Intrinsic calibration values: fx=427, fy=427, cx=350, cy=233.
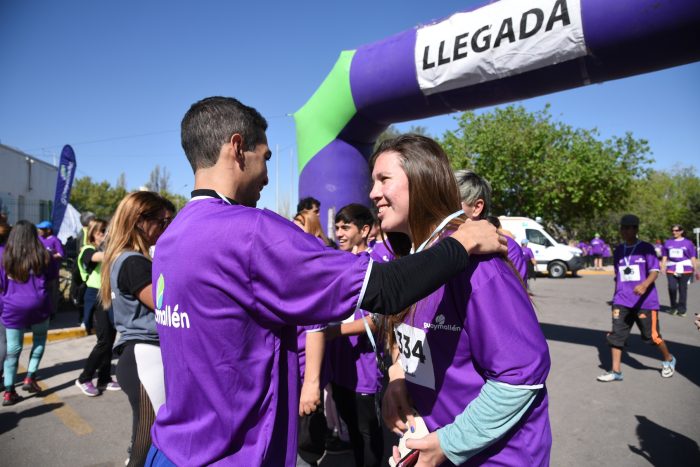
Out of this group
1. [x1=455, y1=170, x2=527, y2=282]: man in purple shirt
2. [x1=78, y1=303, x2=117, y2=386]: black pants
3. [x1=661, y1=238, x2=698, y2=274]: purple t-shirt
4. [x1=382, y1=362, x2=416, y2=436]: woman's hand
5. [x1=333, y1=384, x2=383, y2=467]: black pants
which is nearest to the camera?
[x1=382, y1=362, x2=416, y2=436]: woman's hand

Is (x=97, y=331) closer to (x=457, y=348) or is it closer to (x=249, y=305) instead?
(x=249, y=305)

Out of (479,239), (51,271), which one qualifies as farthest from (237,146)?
(51,271)

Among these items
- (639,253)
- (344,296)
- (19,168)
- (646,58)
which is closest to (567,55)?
(646,58)

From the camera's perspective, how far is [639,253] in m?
5.58

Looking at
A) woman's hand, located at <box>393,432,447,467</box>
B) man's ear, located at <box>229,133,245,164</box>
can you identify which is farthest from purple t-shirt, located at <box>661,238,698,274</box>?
man's ear, located at <box>229,133,245,164</box>

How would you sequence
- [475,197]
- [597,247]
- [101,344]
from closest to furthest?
[475,197], [101,344], [597,247]

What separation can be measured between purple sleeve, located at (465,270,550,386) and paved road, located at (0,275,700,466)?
2.70 meters

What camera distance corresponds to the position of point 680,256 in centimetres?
952

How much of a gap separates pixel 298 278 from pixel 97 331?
4.68m

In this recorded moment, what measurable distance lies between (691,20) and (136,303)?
5.10 meters

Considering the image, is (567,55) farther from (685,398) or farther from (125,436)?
(125,436)

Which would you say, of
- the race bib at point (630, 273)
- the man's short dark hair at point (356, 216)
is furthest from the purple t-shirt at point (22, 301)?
the race bib at point (630, 273)

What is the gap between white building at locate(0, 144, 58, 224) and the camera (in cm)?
1720

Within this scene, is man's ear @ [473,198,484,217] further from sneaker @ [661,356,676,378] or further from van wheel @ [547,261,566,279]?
van wheel @ [547,261,566,279]
